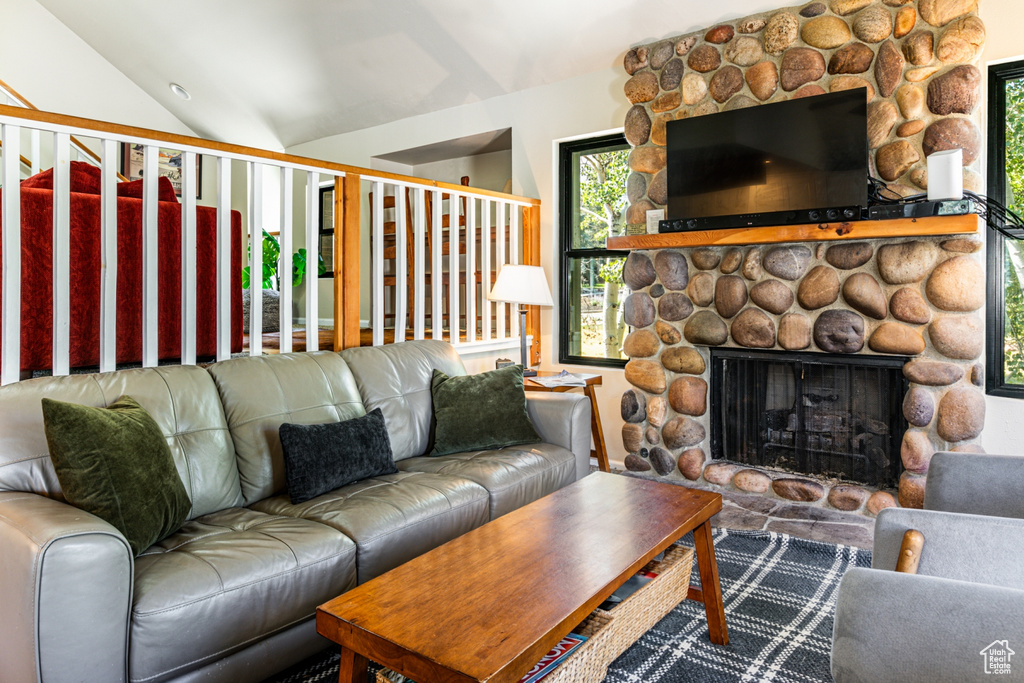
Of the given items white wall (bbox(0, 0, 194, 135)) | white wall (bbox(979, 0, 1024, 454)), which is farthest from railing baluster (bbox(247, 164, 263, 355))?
white wall (bbox(0, 0, 194, 135))

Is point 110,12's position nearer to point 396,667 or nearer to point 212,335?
point 212,335

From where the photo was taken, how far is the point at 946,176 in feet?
8.84

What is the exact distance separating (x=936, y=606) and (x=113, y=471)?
70.2 inches

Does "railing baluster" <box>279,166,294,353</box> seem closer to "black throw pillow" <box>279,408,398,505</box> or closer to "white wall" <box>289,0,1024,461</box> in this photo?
"black throw pillow" <box>279,408,398,505</box>

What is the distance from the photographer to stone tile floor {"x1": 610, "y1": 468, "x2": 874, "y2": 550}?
2.83m

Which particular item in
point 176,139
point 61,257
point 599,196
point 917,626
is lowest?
point 917,626

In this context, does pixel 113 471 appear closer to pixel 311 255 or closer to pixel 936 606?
pixel 311 255

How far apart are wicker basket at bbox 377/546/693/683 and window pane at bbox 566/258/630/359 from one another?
2371 millimetres

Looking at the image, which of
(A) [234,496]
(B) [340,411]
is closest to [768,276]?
(B) [340,411]

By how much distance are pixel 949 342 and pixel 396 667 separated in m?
2.78

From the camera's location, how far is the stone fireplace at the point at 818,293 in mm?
2820

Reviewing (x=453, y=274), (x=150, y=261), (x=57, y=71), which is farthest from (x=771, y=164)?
(x=57, y=71)

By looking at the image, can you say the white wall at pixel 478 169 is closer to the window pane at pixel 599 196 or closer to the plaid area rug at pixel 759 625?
the window pane at pixel 599 196

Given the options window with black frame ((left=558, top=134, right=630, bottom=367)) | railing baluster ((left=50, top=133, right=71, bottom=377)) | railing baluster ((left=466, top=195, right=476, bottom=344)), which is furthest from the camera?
window with black frame ((left=558, top=134, right=630, bottom=367))
